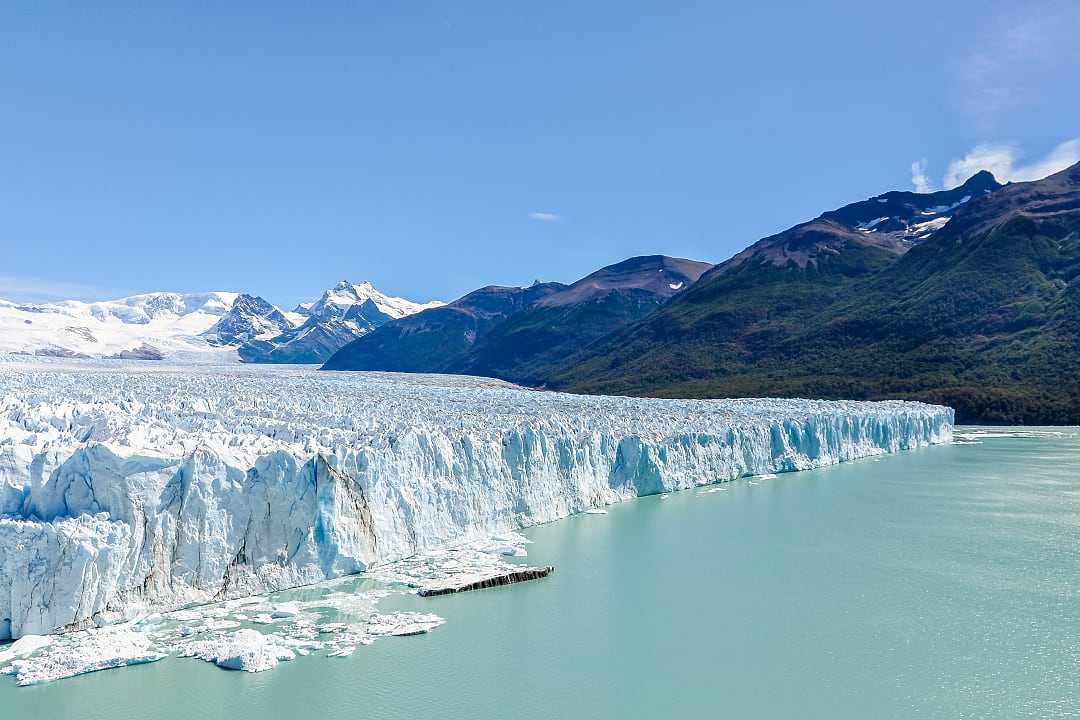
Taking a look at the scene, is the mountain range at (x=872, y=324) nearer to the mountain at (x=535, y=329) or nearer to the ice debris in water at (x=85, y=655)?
the mountain at (x=535, y=329)

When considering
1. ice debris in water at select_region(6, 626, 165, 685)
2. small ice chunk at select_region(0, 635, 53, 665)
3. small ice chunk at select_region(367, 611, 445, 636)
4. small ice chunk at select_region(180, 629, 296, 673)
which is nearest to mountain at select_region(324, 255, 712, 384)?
small ice chunk at select_region(367, 611, 445, 636)

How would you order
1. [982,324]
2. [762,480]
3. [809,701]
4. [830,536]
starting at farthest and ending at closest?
[982,324]
[762,480]
[830,536]
[809,701]

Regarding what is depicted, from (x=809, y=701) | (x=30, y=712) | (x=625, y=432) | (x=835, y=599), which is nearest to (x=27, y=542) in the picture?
(x=30, y=712)

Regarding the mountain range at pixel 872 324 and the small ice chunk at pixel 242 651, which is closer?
the small ice chunk at pixel 242 651

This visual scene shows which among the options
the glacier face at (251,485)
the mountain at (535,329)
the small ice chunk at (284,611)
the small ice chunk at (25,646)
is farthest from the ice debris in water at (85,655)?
the mountain at (535,329)

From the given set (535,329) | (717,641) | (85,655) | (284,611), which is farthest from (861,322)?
(85,655)

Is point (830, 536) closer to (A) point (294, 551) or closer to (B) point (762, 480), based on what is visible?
(B) point (762, 480)
